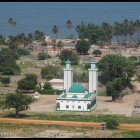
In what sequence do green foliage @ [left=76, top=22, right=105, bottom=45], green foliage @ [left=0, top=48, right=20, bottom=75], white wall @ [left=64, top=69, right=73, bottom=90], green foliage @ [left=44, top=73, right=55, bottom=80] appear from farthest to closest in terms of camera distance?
green foliage @ [left=76, top=22, right=105, bottom=45] < green foliage @ [left=0, top=48, right=20, bottom=75] < green foliage @ [left=44, top=73, right=55, bottom=80] < white wall @ [left=64, top=69, right=73, bottom=90]

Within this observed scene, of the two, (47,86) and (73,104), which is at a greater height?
(47,86)

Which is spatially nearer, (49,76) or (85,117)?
(85,117)

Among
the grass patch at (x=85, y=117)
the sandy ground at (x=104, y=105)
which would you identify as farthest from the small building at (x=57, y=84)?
the grass patch at (x=85, y=117)

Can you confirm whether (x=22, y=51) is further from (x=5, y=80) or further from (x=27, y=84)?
(x=27, y=84)

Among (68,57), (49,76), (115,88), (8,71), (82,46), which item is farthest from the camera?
(82,46)

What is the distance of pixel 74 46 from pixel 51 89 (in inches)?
1193

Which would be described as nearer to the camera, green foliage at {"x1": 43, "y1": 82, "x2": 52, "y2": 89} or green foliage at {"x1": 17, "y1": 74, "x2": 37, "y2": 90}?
green foliage at {"x1": 17, "y1": 74, "x2": 37, "y2": 90}

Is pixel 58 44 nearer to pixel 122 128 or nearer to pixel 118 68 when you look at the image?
pixel 118 68

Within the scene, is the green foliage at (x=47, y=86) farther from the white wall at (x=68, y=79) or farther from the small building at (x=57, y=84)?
the white wall at (x=68, y=79)

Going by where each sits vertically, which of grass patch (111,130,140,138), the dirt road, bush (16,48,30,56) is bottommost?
grass patch (111,130,140,138)

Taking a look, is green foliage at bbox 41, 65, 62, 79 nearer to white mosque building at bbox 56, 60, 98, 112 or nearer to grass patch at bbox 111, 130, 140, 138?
white mosque building at bbox 56, 60, 98, 112

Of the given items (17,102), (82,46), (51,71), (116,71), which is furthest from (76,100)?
(82,46)

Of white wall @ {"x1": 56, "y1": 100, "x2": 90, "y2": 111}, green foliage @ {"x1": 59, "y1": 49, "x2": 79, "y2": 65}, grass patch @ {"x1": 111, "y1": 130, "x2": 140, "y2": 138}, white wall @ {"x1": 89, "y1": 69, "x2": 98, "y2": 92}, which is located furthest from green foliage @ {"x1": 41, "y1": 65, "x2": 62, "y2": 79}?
grass patch @ {"x1": 111, "y1": 130, "x2": 140, "y2": 138}

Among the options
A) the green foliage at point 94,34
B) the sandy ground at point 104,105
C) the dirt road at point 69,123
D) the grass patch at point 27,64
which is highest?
the green foliage at point 94,34
